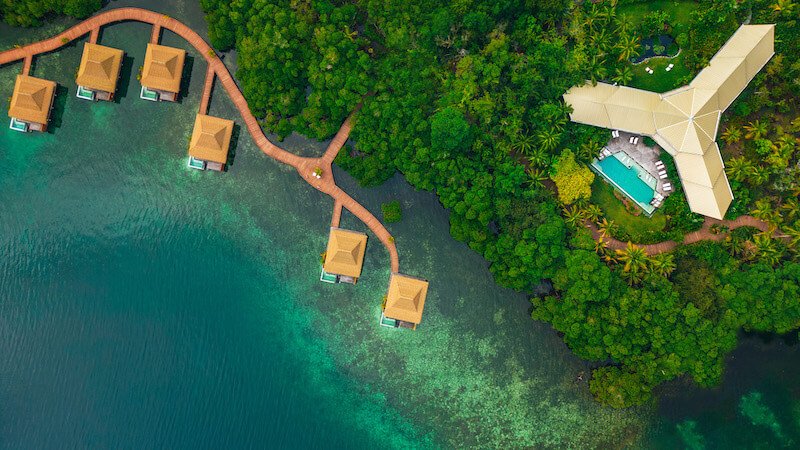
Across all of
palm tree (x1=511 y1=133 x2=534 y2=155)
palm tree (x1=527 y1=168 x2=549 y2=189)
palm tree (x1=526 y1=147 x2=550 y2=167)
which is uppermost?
palm tree (x1=511 y1=133 x2=534 y2=155)

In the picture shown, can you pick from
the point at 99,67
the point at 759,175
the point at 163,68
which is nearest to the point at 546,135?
the point at 759,175

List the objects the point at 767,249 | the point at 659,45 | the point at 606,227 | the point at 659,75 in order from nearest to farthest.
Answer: the point at 767,249 → the point at 606,227 → the point at 659,45 → the point at 659,75

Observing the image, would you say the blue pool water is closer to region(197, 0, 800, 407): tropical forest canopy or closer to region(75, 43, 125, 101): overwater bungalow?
region(197, 0, 800, 407): tropical forest canopy

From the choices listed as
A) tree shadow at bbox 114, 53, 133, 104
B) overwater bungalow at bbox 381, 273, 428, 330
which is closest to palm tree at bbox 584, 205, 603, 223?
overwater bungalow at bbox 381, 273, 428, 330

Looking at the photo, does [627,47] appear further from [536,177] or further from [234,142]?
[234,142]

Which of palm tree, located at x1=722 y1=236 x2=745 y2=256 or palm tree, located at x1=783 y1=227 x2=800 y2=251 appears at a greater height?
palm tree, located at x1=783 y1=227 x2=800 y2=251

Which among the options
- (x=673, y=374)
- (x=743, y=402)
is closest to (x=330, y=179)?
(x=673, y=374)

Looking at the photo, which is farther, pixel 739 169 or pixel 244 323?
pixel 244 323
